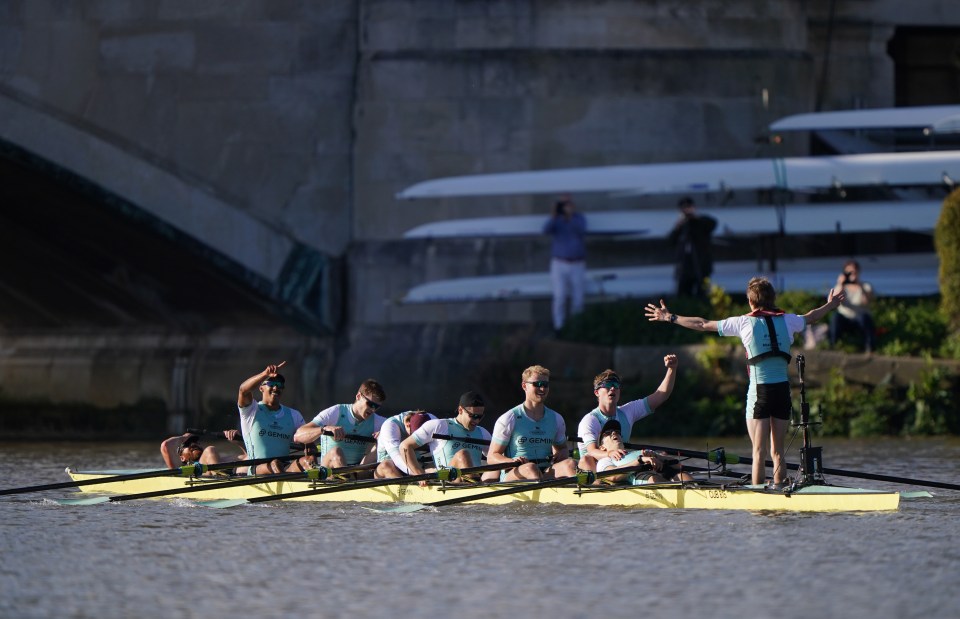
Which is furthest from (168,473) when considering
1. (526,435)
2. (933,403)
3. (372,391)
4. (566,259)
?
(933,403)

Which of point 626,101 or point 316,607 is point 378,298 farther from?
point 316,607

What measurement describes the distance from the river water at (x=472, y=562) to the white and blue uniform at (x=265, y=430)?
1.08 m

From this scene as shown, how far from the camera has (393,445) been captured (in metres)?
16.4

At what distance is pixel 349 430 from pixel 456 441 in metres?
1.25

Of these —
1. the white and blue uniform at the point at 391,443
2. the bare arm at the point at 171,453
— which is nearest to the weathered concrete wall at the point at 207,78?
the bare arm at the point at 171,453

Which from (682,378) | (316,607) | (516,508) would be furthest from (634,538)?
(682,378)

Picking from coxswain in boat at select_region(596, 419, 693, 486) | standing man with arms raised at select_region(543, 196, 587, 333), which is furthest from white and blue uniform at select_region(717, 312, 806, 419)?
standing man with arms raised at select_region(543, 196, 587, 333)

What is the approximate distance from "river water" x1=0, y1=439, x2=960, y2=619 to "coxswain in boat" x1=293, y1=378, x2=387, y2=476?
729 mm

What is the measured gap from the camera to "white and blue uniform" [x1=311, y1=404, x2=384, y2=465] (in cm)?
1714

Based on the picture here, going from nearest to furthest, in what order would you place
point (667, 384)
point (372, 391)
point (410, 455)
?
point (667, 384) → point (410, 455) → point (372, 391)

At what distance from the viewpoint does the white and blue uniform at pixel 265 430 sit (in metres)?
17.4

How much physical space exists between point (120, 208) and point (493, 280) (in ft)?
17.4

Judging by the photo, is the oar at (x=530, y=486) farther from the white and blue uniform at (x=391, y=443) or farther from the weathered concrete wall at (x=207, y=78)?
the weathered concrete wall at (x=207, y=78)

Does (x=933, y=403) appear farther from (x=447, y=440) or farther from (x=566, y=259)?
(x=447, y=440)
